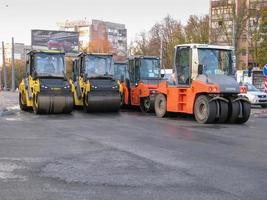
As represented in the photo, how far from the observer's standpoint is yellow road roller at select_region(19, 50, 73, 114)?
24016mm

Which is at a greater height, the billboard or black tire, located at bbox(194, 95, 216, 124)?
the billboard

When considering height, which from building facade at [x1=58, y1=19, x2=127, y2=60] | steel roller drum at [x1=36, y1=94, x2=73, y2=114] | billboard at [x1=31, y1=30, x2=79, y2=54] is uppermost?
building facade at [x1=58, y1=19, x2=127, y2=60]

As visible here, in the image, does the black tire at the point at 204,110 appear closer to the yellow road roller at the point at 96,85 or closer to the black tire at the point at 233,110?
the black tire at the point at 233,110

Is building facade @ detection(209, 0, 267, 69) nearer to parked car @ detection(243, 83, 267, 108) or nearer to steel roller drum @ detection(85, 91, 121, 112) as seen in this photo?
parked car @ detection(243, 83, 267, 108)

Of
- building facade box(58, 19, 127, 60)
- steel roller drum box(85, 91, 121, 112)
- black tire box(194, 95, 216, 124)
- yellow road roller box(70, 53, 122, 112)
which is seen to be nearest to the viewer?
black tire box(194, 95, 216, 124)

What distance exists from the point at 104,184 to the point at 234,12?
54.7 m

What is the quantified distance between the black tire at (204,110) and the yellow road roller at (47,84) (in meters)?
6.11

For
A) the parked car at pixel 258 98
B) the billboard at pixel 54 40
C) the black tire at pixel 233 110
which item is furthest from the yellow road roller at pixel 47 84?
the billboard at pixel 54 40

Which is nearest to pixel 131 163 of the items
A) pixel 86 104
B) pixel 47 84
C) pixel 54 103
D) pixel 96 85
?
pixel 54 103

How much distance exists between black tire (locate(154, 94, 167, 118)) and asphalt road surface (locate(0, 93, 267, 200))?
5030mm

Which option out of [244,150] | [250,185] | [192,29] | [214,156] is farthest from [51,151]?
[192,29]

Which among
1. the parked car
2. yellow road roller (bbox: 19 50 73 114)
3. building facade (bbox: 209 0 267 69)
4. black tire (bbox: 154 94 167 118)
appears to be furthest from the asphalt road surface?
building facade (bbox: 209 0 267 69)

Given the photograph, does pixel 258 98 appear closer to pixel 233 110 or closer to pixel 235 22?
pixel 233 110

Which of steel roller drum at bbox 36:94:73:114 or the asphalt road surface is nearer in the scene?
the asphalt road surface
